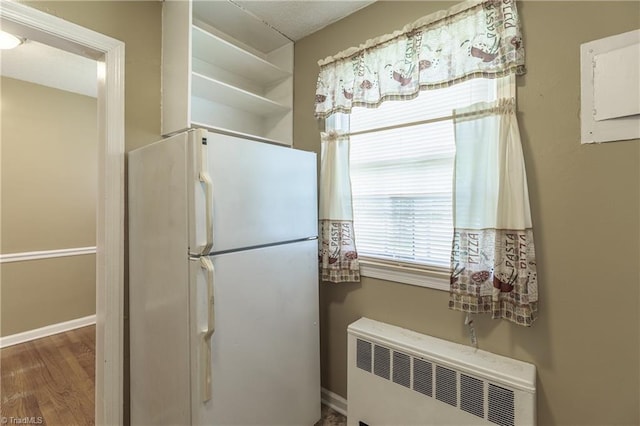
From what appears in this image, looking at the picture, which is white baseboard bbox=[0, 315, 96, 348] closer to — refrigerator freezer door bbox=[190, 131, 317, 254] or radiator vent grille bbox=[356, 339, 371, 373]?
refrigerator freezer door bbox=[190, 131, 317, 254]

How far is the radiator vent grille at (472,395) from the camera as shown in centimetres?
130

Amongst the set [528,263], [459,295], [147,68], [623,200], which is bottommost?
[459,295]

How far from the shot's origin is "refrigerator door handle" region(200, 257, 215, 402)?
1190 mm

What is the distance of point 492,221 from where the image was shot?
1339mm

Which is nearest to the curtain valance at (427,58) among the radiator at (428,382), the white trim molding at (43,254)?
the radiator at (428,382)

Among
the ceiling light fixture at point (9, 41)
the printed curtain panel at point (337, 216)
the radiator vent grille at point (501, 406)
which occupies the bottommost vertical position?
the radiator vent grille at point (501, 406)

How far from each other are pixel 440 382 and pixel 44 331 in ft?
12.6

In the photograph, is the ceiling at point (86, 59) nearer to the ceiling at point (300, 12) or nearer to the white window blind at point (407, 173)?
the ceiling at point (300, 12)

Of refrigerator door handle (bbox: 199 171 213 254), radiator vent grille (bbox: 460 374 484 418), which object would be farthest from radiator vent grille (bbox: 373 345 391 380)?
refrigerator door handle (bbox: 199 171 213 254)

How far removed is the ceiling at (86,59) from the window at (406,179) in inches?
25.8

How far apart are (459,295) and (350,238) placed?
68cm

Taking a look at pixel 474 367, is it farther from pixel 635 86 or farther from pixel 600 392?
pixel 635 86

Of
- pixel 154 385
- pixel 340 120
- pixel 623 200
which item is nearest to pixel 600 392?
pixel 623 200

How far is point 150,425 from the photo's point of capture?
1461 millimetres
